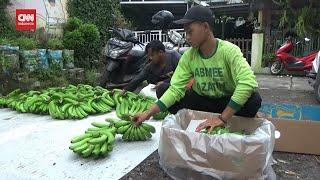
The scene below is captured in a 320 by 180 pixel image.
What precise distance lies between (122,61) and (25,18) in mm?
2565

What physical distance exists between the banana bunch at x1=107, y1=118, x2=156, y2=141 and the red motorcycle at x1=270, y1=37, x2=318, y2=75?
850 cm

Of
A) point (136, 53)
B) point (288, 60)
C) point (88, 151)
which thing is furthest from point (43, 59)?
point (288, 60)

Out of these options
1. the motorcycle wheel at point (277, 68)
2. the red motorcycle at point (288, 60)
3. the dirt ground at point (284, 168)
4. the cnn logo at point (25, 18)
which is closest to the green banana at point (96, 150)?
the dirt ground at point (284, 168)

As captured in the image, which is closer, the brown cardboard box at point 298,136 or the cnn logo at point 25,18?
the brown cardboard box at point 298,136

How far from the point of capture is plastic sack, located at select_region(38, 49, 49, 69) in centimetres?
827

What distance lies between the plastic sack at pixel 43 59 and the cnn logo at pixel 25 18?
3.14 ft

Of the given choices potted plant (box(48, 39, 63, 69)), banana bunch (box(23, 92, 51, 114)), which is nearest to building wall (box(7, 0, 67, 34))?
potted plant (box(48, 39, 63, 69))

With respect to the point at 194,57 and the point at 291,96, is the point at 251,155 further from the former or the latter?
the point at 291,96

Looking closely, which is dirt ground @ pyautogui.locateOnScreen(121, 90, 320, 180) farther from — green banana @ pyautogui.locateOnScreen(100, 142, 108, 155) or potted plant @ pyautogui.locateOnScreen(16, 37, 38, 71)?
potted plant @ pyautogui.locateOnScreen(16, 37, 38, 71)

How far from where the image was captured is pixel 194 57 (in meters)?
3.51

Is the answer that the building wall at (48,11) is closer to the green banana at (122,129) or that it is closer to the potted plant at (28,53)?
the potted plant at (28,53)

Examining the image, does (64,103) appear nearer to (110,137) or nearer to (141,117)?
(110,137)

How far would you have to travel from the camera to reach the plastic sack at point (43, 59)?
8266mm

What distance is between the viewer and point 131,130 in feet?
13.2
